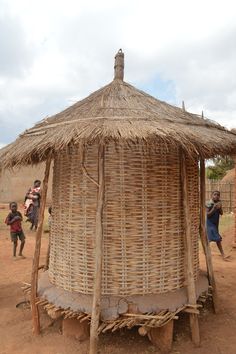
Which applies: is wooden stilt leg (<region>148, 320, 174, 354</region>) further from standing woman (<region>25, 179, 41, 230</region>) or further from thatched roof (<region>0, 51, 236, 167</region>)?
standing woman (<region>25, 179, 41, 230</region>)

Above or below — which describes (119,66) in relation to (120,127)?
above

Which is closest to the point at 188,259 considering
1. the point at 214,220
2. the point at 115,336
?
the point at 115,336

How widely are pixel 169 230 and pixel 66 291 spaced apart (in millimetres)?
1585

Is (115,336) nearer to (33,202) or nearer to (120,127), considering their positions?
(120,127)

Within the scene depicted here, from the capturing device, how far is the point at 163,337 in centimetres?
464

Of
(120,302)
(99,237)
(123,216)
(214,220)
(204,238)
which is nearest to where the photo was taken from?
(99,237)

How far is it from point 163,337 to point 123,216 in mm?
1540

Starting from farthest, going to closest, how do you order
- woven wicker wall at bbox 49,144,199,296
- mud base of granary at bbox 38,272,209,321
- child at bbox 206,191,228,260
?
child at bbox 206,191,228,260 < woven wicker wall at bbox 49,144,199,296 < mud base of granary at bbox 38,272,209,321

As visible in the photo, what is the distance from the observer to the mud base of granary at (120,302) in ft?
14.9

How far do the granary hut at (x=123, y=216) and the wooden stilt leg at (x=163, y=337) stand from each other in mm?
12

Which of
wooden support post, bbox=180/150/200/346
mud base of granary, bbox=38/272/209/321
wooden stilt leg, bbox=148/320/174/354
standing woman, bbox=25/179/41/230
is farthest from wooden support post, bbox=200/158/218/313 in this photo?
standing woman, bbox=25/179/41/230

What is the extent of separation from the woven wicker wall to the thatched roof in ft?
1.37

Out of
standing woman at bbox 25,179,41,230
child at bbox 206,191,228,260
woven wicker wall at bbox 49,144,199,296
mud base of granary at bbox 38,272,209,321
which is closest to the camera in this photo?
mud base of granary at bbox 38,272,209,321

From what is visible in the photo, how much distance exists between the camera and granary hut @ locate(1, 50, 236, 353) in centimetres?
448
